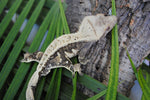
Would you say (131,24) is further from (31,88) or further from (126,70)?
(31,88)

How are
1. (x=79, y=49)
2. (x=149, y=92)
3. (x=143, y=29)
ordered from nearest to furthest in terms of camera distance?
(x=149, y=92) → (x=143, y=29) → (x=79, y=49)

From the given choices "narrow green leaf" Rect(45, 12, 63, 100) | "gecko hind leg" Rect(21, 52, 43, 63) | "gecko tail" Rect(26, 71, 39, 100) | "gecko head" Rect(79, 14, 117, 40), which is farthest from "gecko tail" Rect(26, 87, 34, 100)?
"gecko head" Rect(79, 14, 117, 40)

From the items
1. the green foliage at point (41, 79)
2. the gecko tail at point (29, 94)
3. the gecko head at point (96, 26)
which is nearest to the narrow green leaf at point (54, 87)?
the green foliage at point (41, 79)

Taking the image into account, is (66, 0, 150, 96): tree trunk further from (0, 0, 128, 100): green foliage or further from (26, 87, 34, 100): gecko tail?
(26, 87, 34, 100): gecko tail

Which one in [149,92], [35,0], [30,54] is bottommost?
[149,92]

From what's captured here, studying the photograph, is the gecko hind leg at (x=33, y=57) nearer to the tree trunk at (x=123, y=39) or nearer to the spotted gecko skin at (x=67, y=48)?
the spotted gecko skin at (x=67, y=48)

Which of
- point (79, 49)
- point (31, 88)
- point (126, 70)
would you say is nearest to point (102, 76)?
point (126, 70)
